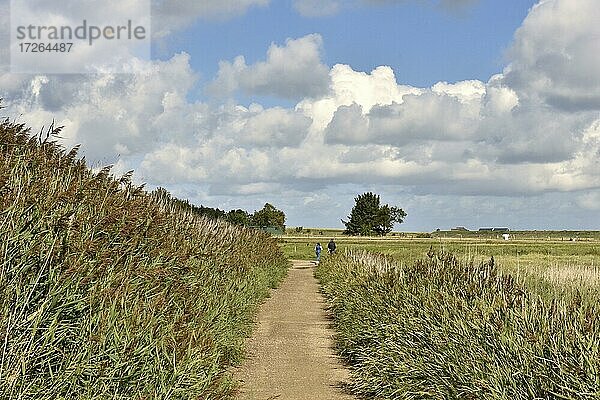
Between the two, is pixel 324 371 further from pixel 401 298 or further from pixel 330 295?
pixel 330 295

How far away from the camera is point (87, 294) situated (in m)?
5.56

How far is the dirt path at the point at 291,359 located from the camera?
10258mm

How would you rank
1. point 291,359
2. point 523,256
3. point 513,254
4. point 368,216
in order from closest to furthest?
point 291,359, point 523,256, point 513,254, point 368,216

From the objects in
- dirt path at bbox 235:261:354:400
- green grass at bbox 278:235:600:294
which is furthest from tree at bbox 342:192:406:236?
dirt path at bbox 235:261:354:400

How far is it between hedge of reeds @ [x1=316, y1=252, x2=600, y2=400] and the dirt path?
1.54 ft

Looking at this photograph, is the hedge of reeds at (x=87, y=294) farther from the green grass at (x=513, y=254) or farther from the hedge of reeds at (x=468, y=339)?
the green grass at (x=513, y=254)

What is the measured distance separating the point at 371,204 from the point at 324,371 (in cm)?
11565

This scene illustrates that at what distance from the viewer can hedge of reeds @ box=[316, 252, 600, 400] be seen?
6229mm

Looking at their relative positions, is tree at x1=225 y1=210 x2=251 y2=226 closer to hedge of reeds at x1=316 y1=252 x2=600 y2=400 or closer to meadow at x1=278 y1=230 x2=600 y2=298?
meadow at x1=278 y1=230 x2=600 y2=298

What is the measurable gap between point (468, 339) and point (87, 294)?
4.05 meters

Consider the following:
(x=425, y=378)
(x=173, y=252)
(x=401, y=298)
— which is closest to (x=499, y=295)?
(x=425, y=378)

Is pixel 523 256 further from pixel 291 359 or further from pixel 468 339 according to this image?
pixel 468 339

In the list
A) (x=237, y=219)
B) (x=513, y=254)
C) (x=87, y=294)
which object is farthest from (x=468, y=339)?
(x=513, y=254)

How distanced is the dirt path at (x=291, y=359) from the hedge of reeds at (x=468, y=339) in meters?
0.47
